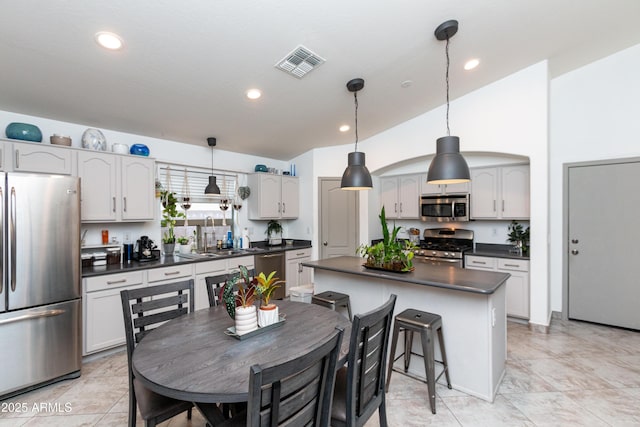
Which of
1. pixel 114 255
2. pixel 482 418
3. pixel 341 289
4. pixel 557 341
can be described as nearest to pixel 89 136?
pixel 114 255

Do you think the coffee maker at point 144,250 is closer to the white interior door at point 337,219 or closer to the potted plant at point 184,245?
the potted plant at point 184,245

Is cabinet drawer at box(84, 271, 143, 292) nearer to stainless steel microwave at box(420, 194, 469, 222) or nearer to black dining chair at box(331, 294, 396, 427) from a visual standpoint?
black dining chair at box(331, 294, 396, 427)

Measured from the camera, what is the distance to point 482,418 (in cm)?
211

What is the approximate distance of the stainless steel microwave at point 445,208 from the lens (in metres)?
4.50

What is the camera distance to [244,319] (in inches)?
66.1

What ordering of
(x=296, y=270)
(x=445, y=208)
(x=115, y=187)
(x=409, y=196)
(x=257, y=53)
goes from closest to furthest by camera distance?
(x=257, y=53)
(x=115, y=187)
(x=445, y=208)
(x=296, y=270)
(x=409, y=196)

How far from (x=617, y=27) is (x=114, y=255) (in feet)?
19.9

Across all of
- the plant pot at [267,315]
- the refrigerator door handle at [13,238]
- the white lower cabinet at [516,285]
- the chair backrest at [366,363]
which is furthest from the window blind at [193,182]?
the white lower cabinet at [516,285]

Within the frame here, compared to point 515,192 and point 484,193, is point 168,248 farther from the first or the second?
point 515,192

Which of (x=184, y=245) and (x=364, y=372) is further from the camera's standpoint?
(x=184, y=245)

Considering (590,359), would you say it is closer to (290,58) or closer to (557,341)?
(557,341)

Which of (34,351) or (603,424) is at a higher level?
(34,351)

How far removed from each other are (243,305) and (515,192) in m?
4.12

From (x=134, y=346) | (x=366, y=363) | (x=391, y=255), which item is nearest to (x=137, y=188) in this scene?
(x=134, y=346)
